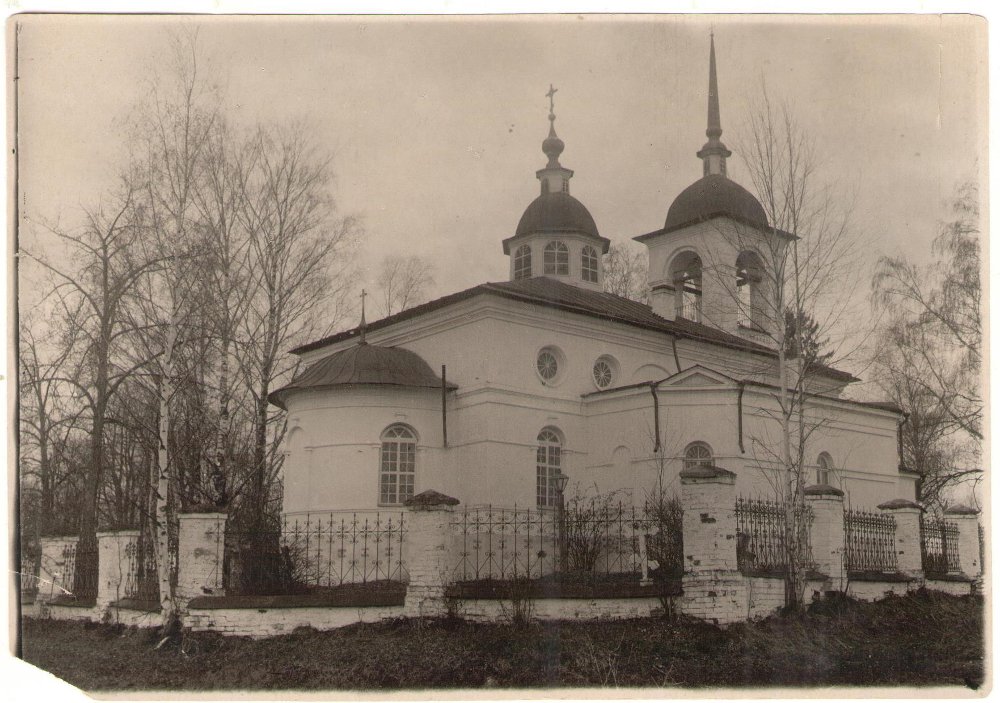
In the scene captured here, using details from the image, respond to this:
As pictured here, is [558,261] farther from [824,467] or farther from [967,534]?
[967,534]

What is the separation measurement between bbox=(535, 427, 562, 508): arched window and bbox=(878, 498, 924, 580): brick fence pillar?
22.9 ft

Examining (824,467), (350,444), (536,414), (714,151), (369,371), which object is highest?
(714,151)

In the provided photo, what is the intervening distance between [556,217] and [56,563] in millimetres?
15585

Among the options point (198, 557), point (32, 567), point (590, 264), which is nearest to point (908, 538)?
point (198, 557)

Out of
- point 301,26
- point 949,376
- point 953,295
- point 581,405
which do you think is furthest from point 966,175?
point 581,405

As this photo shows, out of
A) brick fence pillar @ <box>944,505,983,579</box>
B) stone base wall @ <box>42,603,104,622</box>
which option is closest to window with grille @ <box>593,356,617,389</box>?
brick fence pillar @ <box>944,505,983,579</box>

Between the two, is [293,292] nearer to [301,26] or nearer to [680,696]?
[301,26]

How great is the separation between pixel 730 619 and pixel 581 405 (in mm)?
9308

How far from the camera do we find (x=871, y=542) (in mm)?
16078

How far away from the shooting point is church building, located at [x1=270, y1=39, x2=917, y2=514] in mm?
20094

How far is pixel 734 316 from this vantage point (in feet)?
87.5

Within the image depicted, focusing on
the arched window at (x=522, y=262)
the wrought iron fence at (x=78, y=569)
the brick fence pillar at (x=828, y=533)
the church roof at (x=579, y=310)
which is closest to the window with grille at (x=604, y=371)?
the church roof at (x=579, y=310)

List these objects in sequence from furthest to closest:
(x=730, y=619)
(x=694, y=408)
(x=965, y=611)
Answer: (x=694, y=408), (x=965, y=611), (x=730, y=619)

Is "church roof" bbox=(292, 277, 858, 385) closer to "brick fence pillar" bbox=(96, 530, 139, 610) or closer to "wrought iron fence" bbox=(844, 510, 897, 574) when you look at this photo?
"wrought iron fence" bbox=(844, 510, 897, 574)
